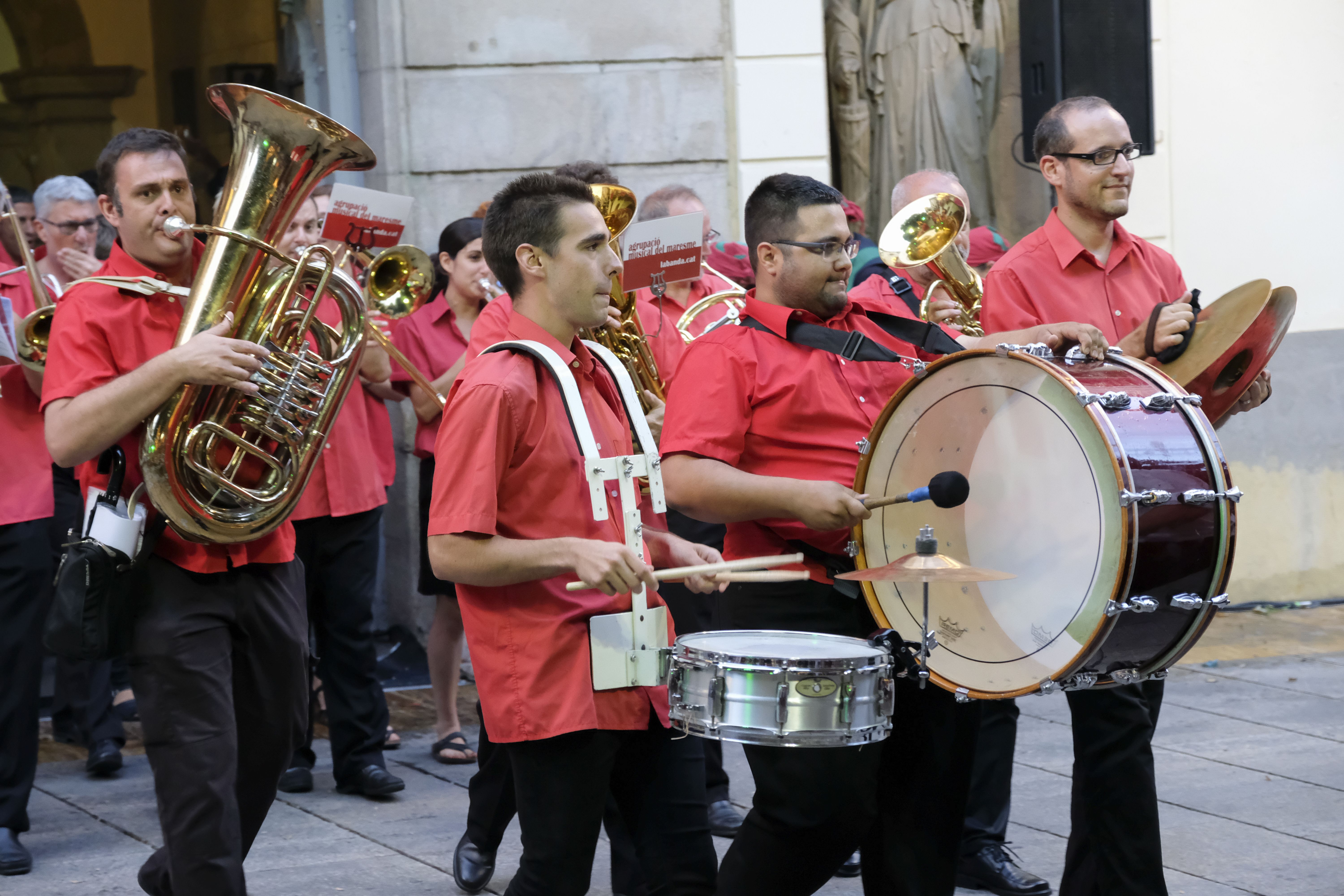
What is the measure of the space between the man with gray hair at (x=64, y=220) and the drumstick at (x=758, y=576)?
341 cm

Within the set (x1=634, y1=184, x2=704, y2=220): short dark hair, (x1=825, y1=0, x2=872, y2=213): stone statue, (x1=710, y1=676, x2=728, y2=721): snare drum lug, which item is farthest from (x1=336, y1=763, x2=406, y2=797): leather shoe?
(x1=825, y1=0, x2=872, y2=213): stone statue

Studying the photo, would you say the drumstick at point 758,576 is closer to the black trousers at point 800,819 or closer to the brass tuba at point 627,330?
the black trousers at point 800,819

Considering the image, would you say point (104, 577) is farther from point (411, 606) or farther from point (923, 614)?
point (411, 606)

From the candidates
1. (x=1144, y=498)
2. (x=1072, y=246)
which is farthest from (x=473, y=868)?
(x=1072, y=246)

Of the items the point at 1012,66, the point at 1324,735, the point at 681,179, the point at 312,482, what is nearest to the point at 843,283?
the point at 312,482

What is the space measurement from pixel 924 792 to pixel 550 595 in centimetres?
99

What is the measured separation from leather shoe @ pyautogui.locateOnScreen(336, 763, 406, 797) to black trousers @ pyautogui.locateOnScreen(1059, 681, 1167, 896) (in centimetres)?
242

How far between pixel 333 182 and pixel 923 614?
4706mm

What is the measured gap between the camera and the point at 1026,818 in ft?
16.1

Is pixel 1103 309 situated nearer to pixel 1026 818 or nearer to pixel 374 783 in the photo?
pixel 1026 818

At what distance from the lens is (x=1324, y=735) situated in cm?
578

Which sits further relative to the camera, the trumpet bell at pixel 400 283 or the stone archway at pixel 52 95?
the stone archway at pixel 52 95

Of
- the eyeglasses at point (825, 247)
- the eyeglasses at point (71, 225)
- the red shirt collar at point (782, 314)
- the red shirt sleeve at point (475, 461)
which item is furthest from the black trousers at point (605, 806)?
the eyeglasses at point (71, 225)

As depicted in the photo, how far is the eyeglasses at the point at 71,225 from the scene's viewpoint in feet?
18.3
